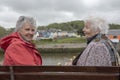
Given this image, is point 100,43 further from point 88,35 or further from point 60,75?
point 60,75

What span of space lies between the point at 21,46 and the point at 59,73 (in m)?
0.75

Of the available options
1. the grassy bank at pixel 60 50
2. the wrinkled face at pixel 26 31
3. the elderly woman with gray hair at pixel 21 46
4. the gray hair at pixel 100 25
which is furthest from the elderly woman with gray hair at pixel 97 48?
the grassy bank at pixel 60 50

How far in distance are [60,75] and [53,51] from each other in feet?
160

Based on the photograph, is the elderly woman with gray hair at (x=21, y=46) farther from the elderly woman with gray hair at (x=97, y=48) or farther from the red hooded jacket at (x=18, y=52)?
the elderly woman with gray hair at (x=97, y=48)

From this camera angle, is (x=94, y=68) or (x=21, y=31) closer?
(x=94, y=68)

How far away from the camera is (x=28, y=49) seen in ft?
15.3

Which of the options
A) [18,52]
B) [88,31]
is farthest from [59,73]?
[88,31]

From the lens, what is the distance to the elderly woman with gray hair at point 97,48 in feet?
15.7

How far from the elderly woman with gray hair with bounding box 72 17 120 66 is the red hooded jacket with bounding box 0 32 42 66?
688mm

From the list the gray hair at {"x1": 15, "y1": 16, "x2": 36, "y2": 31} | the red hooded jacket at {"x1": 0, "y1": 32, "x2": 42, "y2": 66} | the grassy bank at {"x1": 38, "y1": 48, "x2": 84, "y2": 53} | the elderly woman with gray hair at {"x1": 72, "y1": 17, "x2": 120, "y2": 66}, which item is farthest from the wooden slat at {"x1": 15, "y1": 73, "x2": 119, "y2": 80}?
the grassy bank at {"x1": 38, "y1": 48, "x2": 84, "y2": 53}

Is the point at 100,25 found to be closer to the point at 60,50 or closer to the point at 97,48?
the point at 97,48

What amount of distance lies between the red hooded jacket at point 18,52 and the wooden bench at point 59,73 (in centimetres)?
28

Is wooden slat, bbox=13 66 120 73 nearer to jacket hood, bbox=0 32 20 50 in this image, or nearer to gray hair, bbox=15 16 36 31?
jacket hood, bbox=0 32 20 50

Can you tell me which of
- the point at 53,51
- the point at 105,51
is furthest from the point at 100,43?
the point at 53,51
